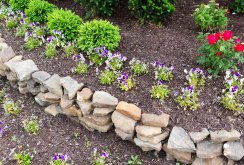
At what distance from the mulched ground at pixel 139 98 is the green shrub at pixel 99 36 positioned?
0.27 metres

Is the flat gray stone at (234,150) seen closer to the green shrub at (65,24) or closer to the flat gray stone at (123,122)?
the flat gray stone at (123,122)

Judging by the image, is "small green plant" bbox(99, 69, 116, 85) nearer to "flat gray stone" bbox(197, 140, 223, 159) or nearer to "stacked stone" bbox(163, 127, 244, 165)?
"stacked stone" bbox(163, 127, 244, 165)

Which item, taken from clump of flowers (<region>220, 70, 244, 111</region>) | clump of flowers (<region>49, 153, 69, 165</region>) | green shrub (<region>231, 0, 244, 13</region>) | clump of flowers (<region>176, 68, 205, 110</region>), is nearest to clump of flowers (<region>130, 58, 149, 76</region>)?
clump of flowers (<region>176, 68, 205, 110</region>)

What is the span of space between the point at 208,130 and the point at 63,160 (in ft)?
6.07

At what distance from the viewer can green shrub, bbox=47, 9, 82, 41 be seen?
524 cm

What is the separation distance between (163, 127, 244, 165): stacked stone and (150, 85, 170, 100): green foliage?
51cm

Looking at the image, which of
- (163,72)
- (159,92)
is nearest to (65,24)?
(163,72)

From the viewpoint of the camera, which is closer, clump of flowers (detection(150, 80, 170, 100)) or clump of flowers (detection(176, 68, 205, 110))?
clump of flowers (detection(176, 68, 205, 110))

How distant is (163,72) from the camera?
4.53 m

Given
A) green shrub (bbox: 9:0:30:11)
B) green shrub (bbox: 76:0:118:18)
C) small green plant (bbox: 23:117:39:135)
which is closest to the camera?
small green plant (bbox: 23:117:39:135)

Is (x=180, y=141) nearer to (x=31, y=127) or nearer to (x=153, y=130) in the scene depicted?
(x=153, y=130)

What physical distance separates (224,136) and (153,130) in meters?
0.83

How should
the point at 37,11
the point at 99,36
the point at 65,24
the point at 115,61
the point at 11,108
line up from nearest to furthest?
the point at 115,61, the point at 99,36, the point at 11,108, the point at 65,24, the point at 37,11

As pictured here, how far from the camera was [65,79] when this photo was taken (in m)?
4.62
